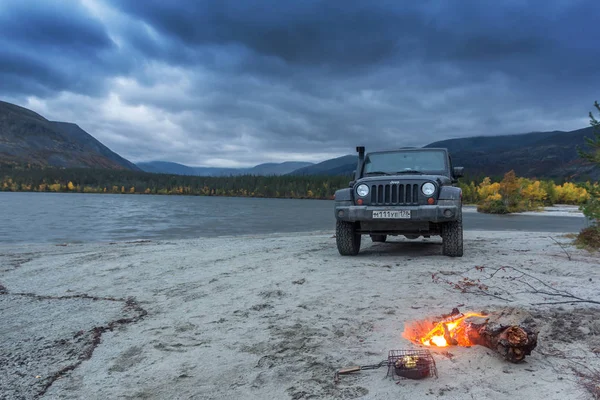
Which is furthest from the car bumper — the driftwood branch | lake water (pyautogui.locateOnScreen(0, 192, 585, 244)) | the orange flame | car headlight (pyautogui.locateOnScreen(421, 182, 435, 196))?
lake water (pyautogui.locateOnScreen(0, 192, 585, 244))

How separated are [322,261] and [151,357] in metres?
4.45

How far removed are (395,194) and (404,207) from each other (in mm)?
310

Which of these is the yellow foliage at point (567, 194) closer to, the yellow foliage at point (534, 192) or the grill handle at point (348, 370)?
the yellow foliage at point (534, 192)

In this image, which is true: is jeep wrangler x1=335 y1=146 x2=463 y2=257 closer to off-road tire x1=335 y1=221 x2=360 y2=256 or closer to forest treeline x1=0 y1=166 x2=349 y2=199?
off-road tire x1=335 y1=221 x2=360 y2=256

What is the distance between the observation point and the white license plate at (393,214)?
23.5ft

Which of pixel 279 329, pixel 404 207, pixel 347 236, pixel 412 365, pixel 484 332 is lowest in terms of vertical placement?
pixel 279 329

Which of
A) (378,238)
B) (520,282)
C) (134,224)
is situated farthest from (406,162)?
(134,224)

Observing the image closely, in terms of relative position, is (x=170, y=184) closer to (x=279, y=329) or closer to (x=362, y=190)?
(x=362, y=190)

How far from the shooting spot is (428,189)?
7.26 meters

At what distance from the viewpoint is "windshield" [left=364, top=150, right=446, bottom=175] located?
28.0 ft

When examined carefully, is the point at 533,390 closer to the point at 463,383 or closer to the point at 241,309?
the point at 463,383

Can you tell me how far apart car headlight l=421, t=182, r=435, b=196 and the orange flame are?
352 centimetres

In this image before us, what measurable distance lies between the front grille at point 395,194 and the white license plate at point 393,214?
8.1 inches

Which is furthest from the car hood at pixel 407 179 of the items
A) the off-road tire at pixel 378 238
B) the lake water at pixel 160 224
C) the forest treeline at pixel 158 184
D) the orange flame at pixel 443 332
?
the forest treeline at pixel 158 184
